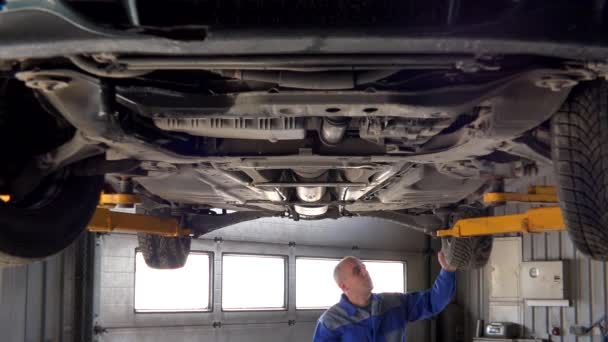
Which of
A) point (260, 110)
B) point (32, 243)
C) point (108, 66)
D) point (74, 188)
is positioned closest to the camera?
point (108, 66)

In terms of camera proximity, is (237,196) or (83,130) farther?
(237,196)

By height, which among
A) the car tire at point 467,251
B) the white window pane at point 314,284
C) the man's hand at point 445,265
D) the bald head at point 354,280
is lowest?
the white window pane at point 314,284

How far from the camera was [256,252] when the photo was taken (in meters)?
9.28

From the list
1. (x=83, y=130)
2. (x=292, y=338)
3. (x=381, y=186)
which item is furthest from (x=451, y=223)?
(x=292, y=338)

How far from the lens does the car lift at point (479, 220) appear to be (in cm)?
395

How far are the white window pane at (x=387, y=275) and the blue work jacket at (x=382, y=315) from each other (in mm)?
6539

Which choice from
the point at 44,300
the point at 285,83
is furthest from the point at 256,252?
the point at 285,83

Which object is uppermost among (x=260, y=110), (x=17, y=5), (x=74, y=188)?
(x=17, y=5)

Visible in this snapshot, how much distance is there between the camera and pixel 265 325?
9234 mm

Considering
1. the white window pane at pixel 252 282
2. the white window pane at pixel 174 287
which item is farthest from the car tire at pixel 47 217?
the white window pane at pixel 252 282

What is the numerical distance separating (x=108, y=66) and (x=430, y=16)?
2.94 ft

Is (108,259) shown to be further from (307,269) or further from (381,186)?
(381,186)

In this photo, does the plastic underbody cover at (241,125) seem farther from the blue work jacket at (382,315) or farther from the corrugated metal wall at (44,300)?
the corrugated metal wall at (44,300)

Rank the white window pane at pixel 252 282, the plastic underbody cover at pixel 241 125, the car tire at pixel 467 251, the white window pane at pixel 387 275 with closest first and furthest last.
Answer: the plastic underbody cover at pixel 241 125, the car tire at pixel 467 251, the white window pane at pixel 252 282, the white window pane at pixel 387 275
